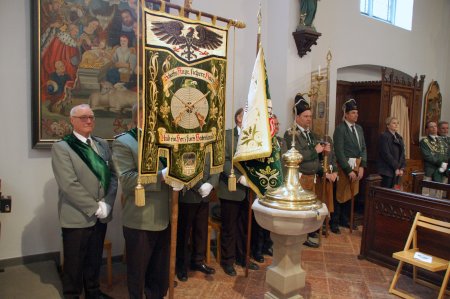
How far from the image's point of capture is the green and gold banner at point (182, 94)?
229cm

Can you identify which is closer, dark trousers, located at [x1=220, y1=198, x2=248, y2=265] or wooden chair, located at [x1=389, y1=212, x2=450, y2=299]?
wooden chair, located at [x1=389, y1=212, x2=450, y2=299]

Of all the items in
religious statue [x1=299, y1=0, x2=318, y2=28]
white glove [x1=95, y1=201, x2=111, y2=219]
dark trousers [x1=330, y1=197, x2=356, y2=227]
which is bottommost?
dark trousers [x1=330, y1=197, x2=356, y2=227]

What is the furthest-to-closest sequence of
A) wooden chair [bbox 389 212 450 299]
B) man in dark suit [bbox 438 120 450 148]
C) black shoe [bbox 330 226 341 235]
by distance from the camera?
man in dark suit [bbox 438 120 450 148] < black shoe [bbox 330 226 341 235] < wooden chair [bbox 389 212 450 299]

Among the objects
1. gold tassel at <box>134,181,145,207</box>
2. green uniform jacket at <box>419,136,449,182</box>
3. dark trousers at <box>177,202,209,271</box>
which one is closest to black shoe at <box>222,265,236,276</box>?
dark trousers at <box>177,202,209,271</box>

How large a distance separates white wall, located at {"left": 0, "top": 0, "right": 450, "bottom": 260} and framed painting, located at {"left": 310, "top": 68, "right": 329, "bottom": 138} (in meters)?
0.13

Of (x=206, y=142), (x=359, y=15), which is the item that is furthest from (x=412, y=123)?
(x=206, y=142)

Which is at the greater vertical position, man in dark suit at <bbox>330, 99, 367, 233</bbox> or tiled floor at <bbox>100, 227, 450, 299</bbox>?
man in dark suit at <bbox>330, 99, 367, 233</bbox>

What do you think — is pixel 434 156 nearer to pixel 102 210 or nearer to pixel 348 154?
pixel 348 154

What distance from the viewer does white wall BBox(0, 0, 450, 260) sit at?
317 centimetres

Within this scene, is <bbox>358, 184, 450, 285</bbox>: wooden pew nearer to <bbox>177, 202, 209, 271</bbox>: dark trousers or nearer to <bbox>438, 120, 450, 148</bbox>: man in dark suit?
<bbox>177, 202, 209, 271</bbox>: dark trousers

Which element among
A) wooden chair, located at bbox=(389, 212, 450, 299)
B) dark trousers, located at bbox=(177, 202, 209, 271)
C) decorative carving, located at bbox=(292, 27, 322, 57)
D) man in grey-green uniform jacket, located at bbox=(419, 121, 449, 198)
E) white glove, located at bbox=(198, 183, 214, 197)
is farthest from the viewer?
man in grey-green uniform jacket, located at bbox=(419, 121, 449, 198)

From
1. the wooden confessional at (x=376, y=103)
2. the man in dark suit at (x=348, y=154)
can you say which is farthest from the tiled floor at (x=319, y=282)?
the wooden confessional at (x=376, y=103)

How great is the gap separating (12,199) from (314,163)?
3.04 m

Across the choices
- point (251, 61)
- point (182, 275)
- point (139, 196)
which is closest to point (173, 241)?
point (139, 196)
